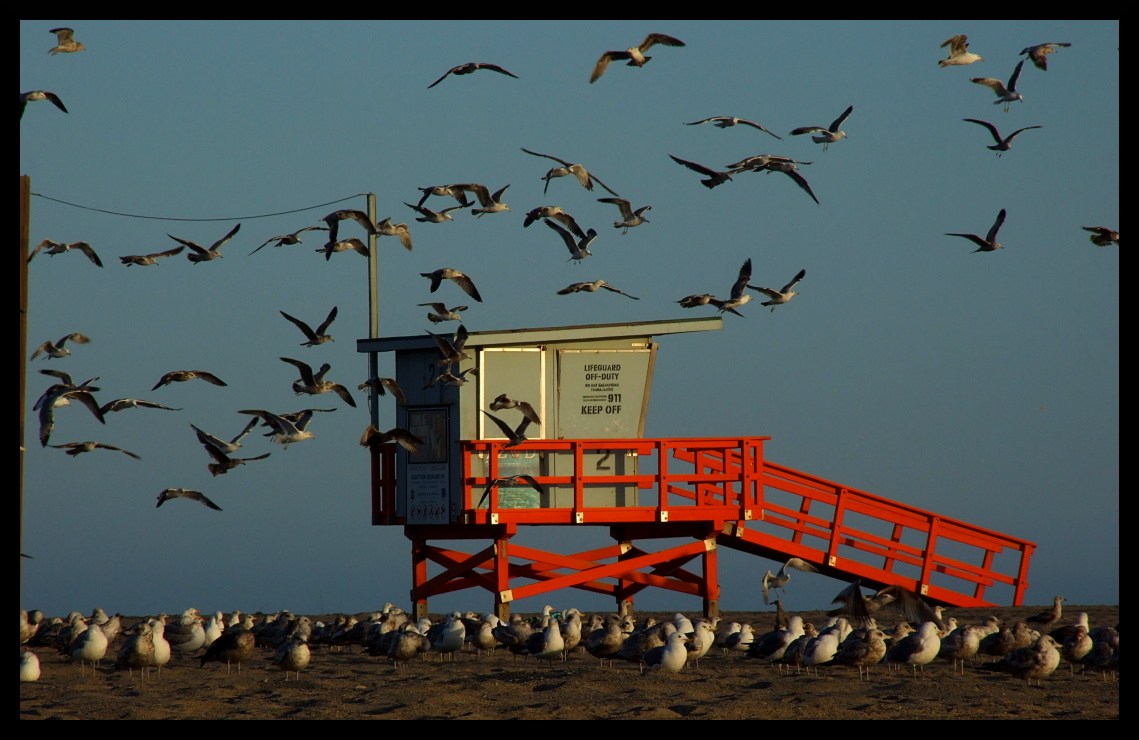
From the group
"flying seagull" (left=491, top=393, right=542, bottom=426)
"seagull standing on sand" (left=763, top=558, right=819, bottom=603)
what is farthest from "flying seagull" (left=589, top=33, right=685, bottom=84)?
"seagull standing on sand" (left=763, top=558, right=819, bottom=603)

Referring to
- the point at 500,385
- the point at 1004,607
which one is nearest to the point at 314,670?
the point at 500,385

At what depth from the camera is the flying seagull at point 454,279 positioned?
2412 cm

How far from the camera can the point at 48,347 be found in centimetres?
2205

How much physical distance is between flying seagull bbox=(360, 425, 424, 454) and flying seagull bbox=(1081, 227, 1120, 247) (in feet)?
33.2

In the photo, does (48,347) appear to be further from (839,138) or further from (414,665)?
(839,138)

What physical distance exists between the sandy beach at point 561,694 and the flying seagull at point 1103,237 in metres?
5.72

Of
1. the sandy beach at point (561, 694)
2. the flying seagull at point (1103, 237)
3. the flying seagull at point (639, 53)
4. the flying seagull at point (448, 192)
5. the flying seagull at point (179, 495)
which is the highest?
the flying seagull at point (639, 53)

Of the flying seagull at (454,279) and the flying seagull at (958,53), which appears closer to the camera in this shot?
the flying seagull at (958,53)

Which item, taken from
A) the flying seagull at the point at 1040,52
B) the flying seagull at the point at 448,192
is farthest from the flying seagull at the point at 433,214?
the flying seagull at the point at 1040,52

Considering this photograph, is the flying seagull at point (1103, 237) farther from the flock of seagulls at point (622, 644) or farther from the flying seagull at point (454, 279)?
the flying seagull at point (454, 279)

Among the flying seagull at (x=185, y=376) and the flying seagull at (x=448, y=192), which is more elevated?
the flying seagull at (x=448, y=192)
